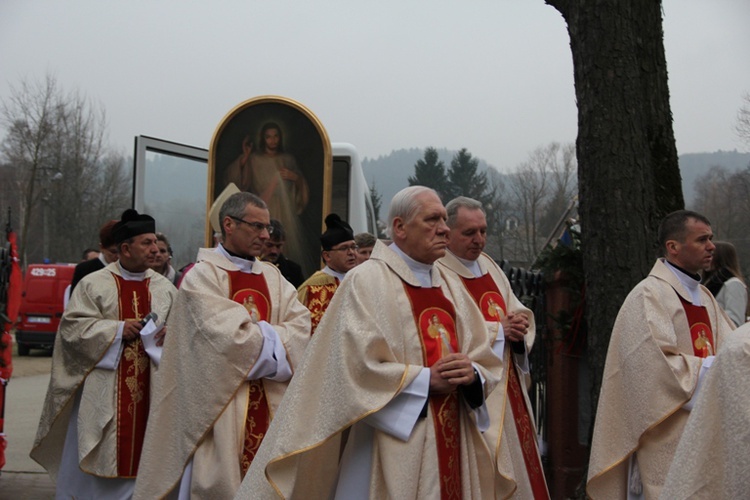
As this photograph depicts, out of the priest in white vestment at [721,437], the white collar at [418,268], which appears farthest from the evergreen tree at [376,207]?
the priest in white vestment at [721,437]

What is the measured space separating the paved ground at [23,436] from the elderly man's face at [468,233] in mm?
4172

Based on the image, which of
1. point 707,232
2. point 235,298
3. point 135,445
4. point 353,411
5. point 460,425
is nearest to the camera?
point 353,411

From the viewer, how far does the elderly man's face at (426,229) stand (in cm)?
430

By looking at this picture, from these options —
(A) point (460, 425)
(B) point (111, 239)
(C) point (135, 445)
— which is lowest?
(C) point (135, 445)

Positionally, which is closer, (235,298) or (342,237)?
(235,298)

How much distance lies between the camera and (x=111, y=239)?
23.8 ft

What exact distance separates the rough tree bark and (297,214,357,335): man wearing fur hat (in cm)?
170

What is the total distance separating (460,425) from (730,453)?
1.71 meters

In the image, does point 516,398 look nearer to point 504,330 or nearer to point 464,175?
point 504,330

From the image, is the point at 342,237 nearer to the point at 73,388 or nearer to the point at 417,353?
the point at 73,388

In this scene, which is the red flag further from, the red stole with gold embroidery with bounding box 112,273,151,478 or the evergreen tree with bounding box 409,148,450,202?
the evergreen tree with bounding box 409,148,450,202

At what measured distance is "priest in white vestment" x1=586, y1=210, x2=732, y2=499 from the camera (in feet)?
16.0

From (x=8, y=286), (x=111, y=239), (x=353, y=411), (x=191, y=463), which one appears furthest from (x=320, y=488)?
(x=8, y=286)

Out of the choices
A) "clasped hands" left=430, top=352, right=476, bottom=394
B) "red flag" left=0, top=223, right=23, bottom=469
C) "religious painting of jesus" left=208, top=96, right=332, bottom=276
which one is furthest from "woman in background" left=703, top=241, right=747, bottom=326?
"red flag" left=0, top=223, right=23, bottom=469
